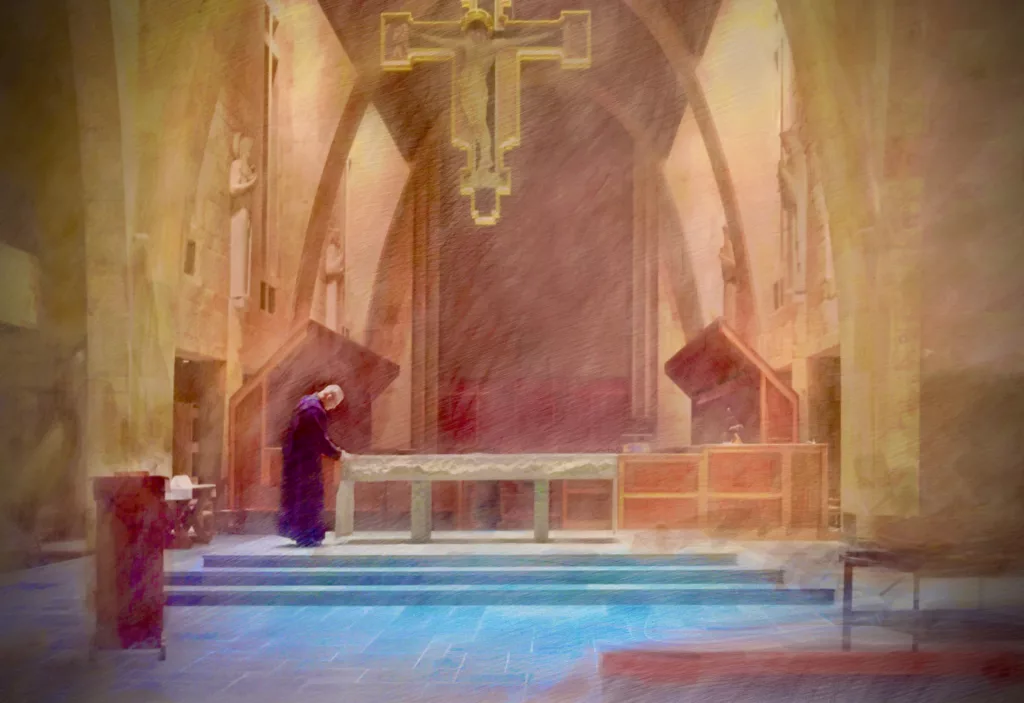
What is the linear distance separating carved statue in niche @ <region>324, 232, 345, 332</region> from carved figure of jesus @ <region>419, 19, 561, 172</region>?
11.4 feet

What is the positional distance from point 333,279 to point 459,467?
5.61 metres

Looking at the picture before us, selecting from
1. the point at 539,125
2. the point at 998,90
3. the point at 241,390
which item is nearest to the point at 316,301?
the point at 241,390

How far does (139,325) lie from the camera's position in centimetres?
891

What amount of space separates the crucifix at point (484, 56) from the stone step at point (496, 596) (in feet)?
14.7

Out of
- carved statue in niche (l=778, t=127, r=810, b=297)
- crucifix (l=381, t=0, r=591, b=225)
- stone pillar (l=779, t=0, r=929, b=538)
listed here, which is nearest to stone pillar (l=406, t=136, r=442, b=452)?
crucifix (l=381, t=0, r=591, b=225)

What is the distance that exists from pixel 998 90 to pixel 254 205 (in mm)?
7562

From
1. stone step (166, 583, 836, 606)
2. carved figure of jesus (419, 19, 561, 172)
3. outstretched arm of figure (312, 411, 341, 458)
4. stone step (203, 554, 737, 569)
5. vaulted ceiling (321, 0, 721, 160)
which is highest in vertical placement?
vaulted ceiling (321, 0, 721, 160)

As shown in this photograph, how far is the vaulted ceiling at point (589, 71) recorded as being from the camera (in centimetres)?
1220

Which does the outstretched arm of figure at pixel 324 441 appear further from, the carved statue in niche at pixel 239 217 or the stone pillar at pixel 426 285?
the stone pillar at pixel 426 285

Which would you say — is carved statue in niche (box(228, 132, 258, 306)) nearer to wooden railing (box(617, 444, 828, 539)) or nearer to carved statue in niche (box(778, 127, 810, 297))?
wooden railing (box(617, 444, 828, 539))

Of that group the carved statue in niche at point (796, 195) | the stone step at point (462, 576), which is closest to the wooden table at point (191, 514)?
the stone step at point (462, 576)

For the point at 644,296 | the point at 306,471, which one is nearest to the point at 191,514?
the point at 306,471

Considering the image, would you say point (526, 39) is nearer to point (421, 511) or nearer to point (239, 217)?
point (239, 217)

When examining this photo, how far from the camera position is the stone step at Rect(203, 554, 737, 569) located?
24.5ft
